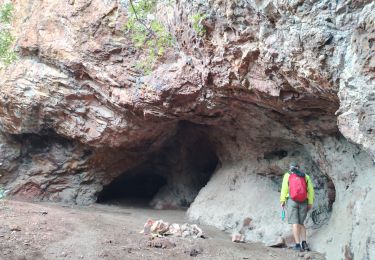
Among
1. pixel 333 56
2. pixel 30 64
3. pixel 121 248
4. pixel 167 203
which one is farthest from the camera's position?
pixel 167 203

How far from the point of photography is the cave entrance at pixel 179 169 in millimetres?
11156

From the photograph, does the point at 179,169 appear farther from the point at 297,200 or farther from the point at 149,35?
the point at 297,200

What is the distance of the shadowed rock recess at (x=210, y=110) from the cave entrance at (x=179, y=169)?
40 millimetres

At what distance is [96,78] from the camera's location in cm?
864

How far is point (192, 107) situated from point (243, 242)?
2.69 metres

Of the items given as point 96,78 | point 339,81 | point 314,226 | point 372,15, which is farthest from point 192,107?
point 372,15

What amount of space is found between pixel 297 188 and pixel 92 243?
2.89 m

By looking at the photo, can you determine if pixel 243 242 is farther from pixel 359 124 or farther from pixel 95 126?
pixel 95 126

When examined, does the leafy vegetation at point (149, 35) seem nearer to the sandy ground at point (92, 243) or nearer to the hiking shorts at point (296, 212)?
the sandy ground at point (92, 243)

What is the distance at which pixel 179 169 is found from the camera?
11.8 m

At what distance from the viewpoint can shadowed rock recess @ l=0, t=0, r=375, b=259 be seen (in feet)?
15.3

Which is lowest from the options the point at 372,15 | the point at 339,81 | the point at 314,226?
the point at 314,226

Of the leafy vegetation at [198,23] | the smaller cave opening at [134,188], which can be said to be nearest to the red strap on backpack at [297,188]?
the leafy vegetation at [198,23]

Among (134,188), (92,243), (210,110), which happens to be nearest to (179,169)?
(134,188)
